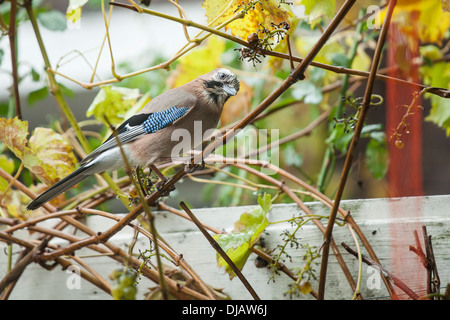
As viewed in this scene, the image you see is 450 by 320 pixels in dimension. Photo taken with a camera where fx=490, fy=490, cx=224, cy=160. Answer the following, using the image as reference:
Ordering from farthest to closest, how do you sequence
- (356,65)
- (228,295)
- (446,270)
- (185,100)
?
Answer: (356,65) < (185,100) < (228,295) < (446,270)

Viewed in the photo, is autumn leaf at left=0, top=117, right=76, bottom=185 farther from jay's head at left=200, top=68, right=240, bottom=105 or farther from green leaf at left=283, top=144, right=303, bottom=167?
green leaf at left=283, top=144, right=303, bottom=167

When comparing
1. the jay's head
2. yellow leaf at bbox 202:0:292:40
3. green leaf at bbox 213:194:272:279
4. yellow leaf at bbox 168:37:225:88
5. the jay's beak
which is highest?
yellow leaf at bbox 168:37:225:88

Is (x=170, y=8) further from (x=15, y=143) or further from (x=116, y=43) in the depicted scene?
(x=15, y=143)

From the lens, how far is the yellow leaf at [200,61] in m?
1.68

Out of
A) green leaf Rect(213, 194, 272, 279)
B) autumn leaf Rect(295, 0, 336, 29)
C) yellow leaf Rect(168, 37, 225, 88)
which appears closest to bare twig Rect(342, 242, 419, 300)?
green leaf Rect(213, 194, 272, 279)

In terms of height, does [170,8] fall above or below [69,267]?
above

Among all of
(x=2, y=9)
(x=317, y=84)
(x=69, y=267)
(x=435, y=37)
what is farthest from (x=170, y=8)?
(x=69, y=267)

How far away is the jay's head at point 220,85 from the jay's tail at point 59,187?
42 centimetres

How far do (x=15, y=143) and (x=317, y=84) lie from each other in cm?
92

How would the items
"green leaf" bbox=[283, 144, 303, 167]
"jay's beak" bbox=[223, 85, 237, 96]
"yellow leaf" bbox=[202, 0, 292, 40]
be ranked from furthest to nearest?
"green leaf" bbox=[283, 144, 303, 167] < "jay's beak" bbox=[223, 85, 237, 96] < "yellow leaf" bbox=[202, 0, 292, 40]

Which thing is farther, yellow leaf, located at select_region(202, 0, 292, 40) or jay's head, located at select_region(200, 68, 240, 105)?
jay's head, located at select_region(200, 68, 240, 105)

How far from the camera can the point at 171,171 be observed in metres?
1.56

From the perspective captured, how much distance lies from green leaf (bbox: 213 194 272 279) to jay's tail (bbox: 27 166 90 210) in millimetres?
429

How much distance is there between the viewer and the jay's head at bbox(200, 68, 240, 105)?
50.9 inches
